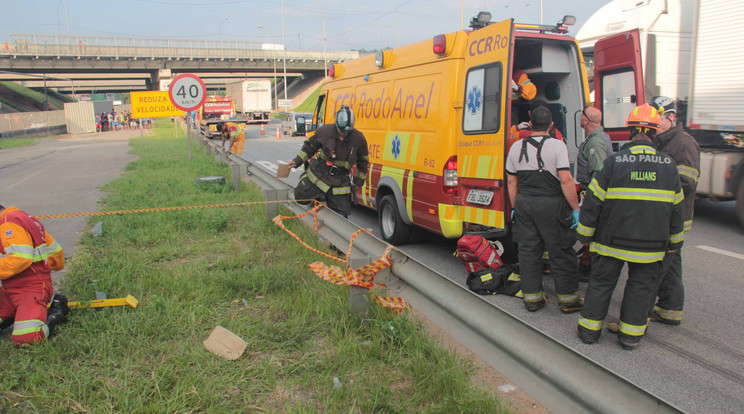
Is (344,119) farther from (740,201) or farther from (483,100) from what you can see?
(740,201)

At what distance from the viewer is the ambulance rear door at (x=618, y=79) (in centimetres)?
690

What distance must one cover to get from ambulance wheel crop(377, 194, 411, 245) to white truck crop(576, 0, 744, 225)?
3405 mm

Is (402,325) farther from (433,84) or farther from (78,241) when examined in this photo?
(78,241)

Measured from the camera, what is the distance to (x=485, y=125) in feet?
17.5

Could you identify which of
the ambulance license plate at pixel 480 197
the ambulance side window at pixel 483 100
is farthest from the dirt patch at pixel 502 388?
the ambulance side window at pixel 483 100

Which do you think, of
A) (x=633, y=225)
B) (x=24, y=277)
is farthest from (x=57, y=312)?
(x=633, y=225)

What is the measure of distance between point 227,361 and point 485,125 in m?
3.38

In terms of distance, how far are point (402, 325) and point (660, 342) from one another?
6.88 feet

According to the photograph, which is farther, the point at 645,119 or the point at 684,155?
the point at 684,155

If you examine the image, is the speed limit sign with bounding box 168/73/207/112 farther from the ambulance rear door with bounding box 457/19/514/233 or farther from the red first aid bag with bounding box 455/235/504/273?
the red first aid bag with bounding box 455/235/504/273

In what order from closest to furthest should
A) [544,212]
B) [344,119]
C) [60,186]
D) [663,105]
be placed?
[544,212], [663,105], [344,119], [60,186]

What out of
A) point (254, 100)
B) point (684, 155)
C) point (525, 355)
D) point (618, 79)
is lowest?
point (525, 355)

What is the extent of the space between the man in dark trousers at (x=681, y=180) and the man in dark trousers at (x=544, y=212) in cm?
67

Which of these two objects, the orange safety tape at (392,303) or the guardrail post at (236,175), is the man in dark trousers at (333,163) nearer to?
the orange safety tape at (392,303)
